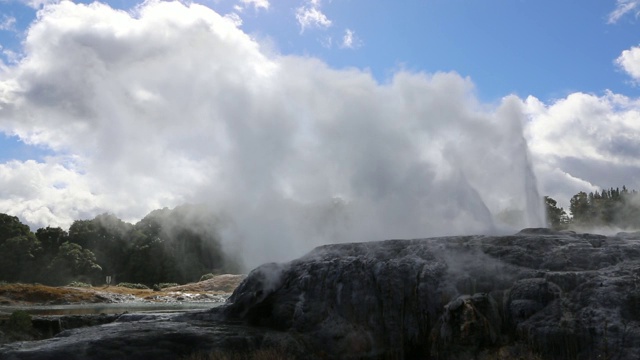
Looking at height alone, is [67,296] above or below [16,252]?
below

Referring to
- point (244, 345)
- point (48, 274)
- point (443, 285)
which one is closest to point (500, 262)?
point (443, 285)

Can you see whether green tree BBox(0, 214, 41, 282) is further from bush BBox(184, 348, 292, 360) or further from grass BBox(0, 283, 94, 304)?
bush BBox(184, 348, 292, 360)

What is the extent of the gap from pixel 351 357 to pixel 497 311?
4.55 meters

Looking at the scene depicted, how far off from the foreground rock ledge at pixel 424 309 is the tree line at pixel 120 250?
340 feet

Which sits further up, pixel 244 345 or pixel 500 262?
pixel 500 262

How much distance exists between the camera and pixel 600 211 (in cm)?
7519

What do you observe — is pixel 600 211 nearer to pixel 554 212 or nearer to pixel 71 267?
pixel 554 212

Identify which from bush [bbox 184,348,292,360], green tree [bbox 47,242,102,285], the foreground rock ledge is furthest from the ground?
bush [bbox 184,348,292,360]

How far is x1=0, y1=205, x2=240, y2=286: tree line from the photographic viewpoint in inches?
4532

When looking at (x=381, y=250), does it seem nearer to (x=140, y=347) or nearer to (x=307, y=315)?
(x=307, y=315)

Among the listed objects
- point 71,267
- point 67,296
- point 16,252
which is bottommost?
point 67,296

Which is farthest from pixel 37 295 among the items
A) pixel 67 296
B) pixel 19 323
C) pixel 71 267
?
pixel 19 323

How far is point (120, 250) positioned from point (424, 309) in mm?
A: 127620

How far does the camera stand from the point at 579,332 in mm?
15891
